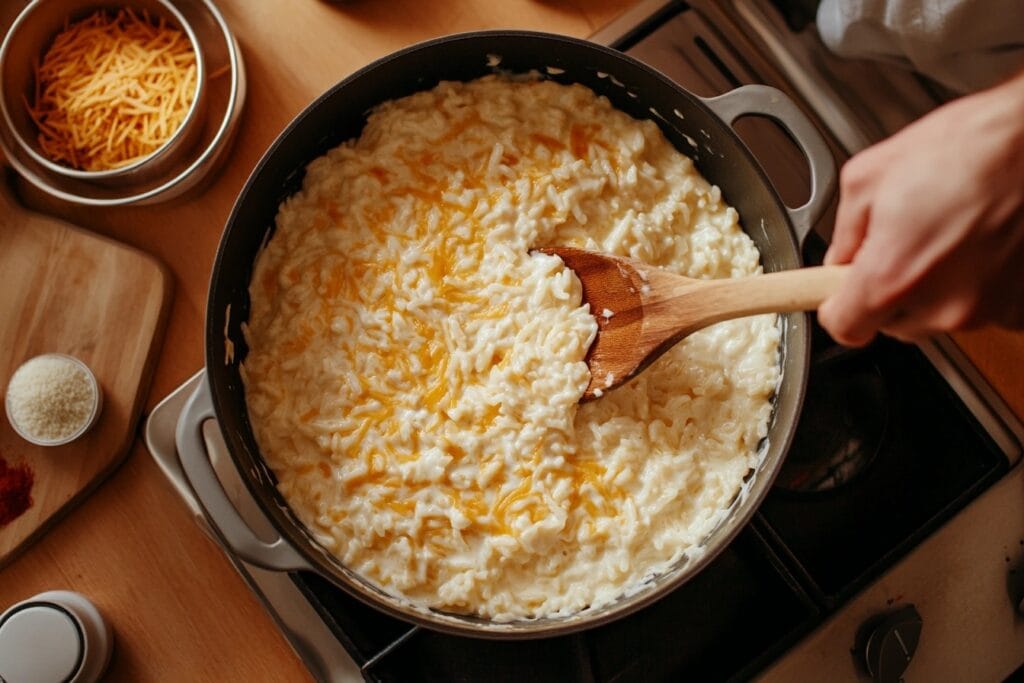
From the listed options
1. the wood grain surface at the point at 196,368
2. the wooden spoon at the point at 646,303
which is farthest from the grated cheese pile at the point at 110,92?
the wooden spoon at the point at 646,303

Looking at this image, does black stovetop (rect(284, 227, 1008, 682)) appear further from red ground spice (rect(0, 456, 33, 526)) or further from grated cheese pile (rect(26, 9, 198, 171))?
grated cheese pile (rect(26, 9, 198, 171))

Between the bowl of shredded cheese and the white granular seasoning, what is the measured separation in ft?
1.16

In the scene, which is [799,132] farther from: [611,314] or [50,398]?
[50,398]

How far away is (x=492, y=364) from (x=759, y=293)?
0.46 meters

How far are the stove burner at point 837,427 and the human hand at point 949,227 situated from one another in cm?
58

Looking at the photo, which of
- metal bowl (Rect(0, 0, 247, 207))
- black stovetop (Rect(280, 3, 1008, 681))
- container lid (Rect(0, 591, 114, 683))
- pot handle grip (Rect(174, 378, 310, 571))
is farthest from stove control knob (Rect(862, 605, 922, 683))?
metal bowl (Rect(0, 0, 247, 207))

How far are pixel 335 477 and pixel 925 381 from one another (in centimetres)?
103

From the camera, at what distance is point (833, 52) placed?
5.02 ft

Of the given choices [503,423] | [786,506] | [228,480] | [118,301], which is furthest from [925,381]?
[118,301]

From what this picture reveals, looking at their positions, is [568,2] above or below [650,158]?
above

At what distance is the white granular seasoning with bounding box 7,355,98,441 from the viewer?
4.27 ft

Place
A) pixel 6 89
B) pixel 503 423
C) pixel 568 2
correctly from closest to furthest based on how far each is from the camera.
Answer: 1. pixel 503 423
2. pixel 6 89
3. pixel 568 2

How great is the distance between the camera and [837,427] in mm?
1406

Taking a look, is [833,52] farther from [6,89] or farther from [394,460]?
[6,89]
